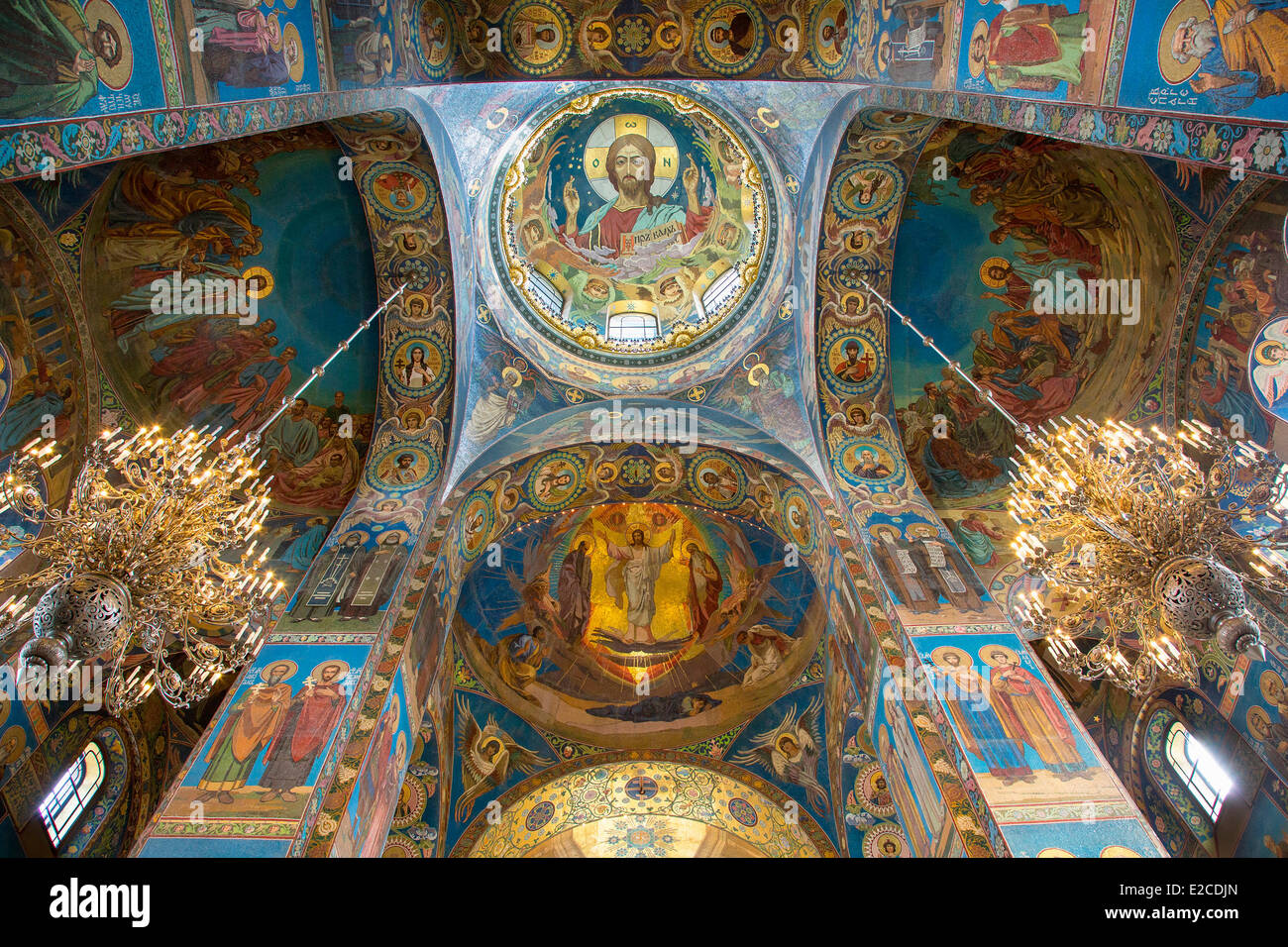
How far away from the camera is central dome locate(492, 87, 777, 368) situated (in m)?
12.7

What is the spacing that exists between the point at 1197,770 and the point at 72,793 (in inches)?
521

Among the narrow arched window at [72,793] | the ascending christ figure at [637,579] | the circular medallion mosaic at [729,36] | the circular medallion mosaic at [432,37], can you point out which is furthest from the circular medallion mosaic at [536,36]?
the narrow arched window at [72,793]

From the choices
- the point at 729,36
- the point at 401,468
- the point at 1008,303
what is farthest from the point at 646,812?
the point at 729,36

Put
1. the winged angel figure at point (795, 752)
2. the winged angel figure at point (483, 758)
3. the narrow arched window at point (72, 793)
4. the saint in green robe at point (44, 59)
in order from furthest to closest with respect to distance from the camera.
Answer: the winged angel figure at point (795, 752)
the winged angel figure at point (483, 758)
the narrow arched window at point (72, 793)
the saint in green robe at point (44, 59)

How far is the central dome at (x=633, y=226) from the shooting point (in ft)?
41.8

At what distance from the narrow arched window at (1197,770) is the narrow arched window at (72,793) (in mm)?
13050

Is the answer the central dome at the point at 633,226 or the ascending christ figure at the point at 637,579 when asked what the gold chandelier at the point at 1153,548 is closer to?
the central dome at the point at 633,226

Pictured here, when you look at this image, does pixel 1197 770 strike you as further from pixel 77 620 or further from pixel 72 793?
pixel 72 793

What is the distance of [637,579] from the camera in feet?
46.5

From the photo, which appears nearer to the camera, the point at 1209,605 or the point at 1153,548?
the point at 1209,605

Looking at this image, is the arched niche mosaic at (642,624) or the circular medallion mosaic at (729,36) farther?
the arched niche mosaic at (642,624)

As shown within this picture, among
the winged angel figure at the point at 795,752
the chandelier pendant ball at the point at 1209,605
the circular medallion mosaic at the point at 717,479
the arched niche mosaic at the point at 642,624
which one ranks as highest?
the chandelier pendant ball at the point at 1209,605

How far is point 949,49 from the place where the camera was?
23.6 ft
